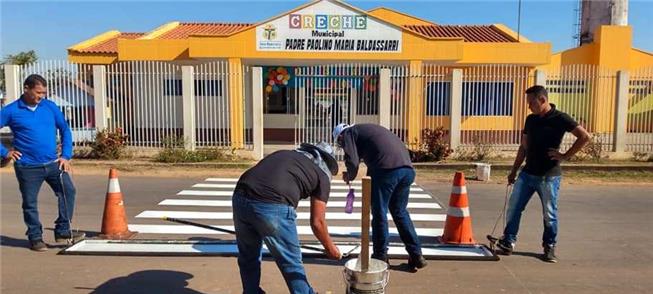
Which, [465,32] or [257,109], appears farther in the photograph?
[465,32]

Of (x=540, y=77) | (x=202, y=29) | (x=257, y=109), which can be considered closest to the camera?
Result: (x=257, y=109)

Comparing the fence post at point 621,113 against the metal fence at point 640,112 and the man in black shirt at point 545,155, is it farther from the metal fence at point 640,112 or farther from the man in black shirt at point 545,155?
the man in black shirt at point 545,155

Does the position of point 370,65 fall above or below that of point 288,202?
above

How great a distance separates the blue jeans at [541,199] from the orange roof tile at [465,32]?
1581 cm

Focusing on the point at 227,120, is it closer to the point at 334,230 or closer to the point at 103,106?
the point at 103,106

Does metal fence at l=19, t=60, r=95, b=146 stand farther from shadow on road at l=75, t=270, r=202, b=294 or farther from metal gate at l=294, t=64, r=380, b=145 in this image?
shadow on road at l=75, t=270, r=202, b=294

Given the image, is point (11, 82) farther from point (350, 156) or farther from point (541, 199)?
point (541, 199)

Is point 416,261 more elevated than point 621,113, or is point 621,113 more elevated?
point 621,113

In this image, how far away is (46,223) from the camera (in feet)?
23.7

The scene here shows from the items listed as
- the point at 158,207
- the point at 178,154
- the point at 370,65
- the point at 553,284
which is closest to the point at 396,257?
the point at 553,284

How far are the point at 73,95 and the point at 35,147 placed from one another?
A: 1035cm

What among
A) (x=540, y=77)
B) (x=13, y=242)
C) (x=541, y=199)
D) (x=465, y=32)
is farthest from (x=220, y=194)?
(x=465, y=32)

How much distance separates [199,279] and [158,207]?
3.86 meters

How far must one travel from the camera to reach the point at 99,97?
14.8 metres
